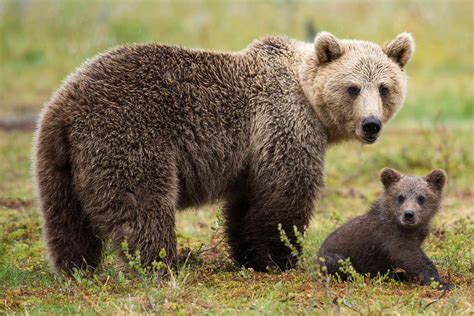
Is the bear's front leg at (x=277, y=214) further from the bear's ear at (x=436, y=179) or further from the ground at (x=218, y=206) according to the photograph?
the bear's ear at (x=436, y=179)

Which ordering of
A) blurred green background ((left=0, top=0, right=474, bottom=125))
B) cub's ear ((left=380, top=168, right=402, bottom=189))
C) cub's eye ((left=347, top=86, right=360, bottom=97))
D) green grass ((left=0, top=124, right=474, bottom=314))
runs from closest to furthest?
1. green grass ((left=0, top=124, right=474, bottom=314))
2. cub's ear ((left=380, top=168, right=402, bottom=189))
3. cub's eye ((left=347, top=86, right=360, bottom=97))
4. blurred green background ((left=0, top=0, right=474, bottom=125))

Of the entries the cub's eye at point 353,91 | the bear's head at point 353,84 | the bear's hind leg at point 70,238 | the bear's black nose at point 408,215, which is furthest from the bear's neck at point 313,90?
the bear's hind leg at point 70,238

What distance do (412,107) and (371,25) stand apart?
635cm

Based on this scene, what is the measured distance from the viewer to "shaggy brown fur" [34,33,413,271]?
23.0 ft

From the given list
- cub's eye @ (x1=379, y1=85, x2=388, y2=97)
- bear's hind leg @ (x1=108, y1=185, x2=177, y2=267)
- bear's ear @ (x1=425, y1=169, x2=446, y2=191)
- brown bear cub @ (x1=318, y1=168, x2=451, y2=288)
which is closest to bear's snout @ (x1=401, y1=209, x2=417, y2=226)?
brown bear cub @ (x1=318, y1=168, x2=451, y2=288)

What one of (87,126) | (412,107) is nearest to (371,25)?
(412,107)

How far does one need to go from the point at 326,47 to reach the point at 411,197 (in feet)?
5.49

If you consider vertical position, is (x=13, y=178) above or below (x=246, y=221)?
below

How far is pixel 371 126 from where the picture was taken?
7719mm

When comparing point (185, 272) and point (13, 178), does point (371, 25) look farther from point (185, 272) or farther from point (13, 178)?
point (185, 272)

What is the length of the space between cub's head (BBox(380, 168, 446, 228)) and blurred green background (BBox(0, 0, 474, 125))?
11693 millimetres

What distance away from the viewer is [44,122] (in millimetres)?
7078

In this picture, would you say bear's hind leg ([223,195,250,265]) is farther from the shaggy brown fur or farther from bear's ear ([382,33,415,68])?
bear's ear ([382,33,415,68])

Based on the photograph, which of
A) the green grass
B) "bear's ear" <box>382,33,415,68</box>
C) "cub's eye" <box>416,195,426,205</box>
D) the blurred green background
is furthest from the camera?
the blurred green background
